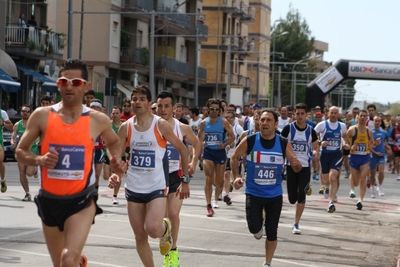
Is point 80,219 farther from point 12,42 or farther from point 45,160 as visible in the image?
point 12,42

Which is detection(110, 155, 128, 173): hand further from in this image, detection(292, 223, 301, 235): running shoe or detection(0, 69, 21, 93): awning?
detection(0, 69, 21, 93): awning

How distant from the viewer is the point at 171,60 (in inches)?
2504

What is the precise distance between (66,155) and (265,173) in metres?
3.95

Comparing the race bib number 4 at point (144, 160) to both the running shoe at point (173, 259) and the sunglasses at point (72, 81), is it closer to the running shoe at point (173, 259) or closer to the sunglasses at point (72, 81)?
the running shoe at point (173, 259)

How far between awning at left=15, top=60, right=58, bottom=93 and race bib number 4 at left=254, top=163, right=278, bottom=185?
32604 mm

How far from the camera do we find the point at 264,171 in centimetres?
1076

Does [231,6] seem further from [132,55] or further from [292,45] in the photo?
[292,45]

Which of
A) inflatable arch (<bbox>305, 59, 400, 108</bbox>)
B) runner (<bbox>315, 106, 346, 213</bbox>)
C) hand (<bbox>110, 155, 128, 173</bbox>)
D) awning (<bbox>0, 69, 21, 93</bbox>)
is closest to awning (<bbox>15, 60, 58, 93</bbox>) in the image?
awning (<bbox>0, 69, 21, 93</bbox>)

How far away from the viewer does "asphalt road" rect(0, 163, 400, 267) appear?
11172 mm

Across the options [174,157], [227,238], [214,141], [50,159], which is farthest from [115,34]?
[50,159]

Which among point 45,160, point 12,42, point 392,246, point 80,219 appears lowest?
point 392,246

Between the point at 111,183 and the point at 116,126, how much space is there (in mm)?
8862

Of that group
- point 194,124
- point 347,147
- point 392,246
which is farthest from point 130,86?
point 392,246

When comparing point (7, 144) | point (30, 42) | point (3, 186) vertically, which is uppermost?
point (30, 42)
